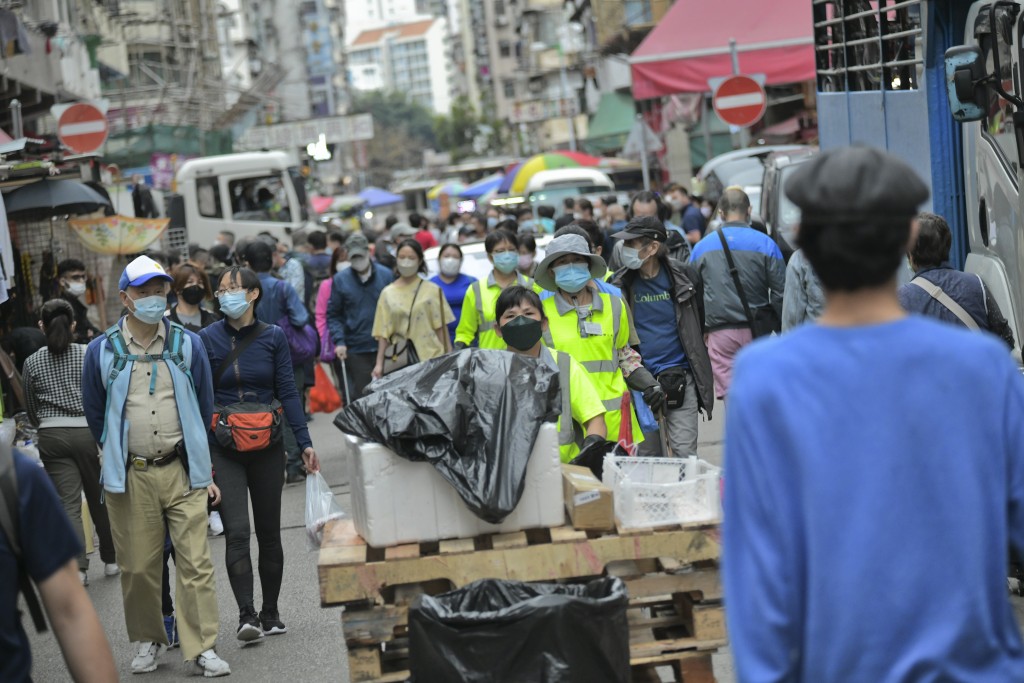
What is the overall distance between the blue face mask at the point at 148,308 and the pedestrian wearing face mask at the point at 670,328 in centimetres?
280

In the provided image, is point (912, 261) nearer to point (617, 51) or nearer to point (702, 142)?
point (702, 142)

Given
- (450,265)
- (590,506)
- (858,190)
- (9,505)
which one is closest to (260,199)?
(450,265)

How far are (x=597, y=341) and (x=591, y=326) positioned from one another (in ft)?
0.27

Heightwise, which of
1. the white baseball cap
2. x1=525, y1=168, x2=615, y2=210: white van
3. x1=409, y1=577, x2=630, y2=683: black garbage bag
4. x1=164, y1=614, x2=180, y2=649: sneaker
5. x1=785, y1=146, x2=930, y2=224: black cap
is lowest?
x1=164, y1=614, x2=180, y2=649: sneaker

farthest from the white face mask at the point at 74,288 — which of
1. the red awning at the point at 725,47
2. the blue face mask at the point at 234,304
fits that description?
the red awning at the point at 725,47

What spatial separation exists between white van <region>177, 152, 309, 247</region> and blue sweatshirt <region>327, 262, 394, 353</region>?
15.0 m

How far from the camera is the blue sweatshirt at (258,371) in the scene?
7.66 meters

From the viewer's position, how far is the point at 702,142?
38594 millimetres

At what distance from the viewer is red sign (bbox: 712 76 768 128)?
60.5 ft

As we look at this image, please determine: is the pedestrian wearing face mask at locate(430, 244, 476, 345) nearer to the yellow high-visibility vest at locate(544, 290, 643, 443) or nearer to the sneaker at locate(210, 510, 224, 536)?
the sneaker at locate(210, 510, 224, 536)

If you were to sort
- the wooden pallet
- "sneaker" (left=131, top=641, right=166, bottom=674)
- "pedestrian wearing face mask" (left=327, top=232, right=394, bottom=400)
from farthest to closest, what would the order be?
1. "pedestrian wearing face mask" (left=327, top=232, right=394, bottom=400)
2. "sneaker" (left=131, top=641, right=166, bottom=674)
3. the wooden pallet

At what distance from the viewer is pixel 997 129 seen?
8047 mm

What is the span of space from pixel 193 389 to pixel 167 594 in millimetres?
1424

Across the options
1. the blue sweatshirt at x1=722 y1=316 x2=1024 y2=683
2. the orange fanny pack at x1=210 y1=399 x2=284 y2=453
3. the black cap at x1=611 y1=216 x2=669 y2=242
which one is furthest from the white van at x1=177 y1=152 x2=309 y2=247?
the blue sweatshirt at x1=722 y1=316 x2=1024 y2=683
